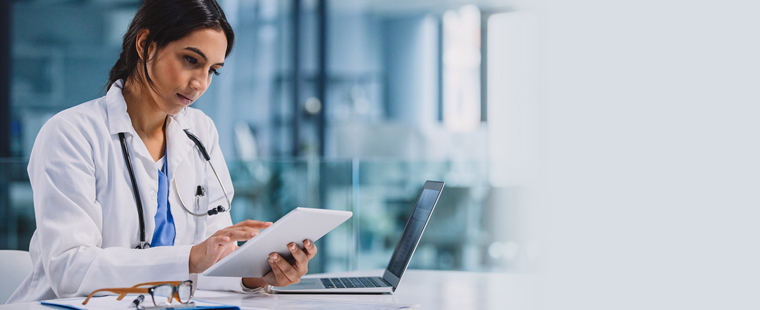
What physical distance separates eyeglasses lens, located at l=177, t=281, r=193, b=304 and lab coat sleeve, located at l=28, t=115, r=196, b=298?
0.20m

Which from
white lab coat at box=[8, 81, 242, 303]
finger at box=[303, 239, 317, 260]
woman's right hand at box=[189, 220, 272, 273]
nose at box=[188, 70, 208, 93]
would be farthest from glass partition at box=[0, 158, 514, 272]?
finger at box=[303, 239, 317, 260]

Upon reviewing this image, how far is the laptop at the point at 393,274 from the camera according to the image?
1.17 meters

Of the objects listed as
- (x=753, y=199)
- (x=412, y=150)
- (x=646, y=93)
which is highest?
(x=646, y=93)

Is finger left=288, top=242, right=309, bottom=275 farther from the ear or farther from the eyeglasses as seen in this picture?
the ear

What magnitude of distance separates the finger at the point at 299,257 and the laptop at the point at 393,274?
73 millimetres

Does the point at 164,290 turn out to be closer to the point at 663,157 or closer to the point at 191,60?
the point at 191,60

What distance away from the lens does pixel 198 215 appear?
54.4 inches

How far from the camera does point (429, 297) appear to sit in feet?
3.88

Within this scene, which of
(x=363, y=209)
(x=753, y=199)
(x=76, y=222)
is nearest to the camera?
(x=76, y=222)

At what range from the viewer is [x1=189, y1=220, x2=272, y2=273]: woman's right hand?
3.47ft

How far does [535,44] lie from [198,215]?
487 cm

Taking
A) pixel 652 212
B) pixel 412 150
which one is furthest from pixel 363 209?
pixel 652 212

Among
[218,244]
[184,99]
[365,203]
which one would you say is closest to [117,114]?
[184,99]

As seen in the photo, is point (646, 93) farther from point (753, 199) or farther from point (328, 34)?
point (328, 34)
